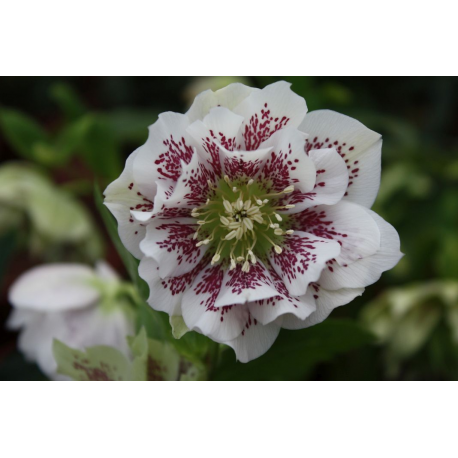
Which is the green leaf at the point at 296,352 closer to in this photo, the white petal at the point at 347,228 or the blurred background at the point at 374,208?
the blurred background at the point at 374,208

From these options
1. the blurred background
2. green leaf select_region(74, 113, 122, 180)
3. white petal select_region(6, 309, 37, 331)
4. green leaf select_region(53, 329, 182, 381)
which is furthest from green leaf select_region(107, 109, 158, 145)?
green leaf select_region(53, 329, 182, 381)

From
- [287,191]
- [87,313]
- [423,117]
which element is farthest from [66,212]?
[423,117]

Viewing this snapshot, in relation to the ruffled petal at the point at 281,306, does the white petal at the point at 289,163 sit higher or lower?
higher

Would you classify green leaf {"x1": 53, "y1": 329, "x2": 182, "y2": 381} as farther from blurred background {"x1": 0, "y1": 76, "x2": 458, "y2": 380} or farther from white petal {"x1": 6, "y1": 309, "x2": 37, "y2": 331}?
white petal {"x1": 6, "y1": 309, "x2": 37, "y2": 331}

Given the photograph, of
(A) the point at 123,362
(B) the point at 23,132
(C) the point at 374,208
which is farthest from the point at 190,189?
(B) the point at 23,132

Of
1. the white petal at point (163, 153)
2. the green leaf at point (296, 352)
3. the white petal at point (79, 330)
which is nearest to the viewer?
the white petal at point (163, 153)

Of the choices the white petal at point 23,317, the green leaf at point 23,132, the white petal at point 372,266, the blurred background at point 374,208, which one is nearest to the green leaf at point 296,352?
the blurred background at point 374,208
